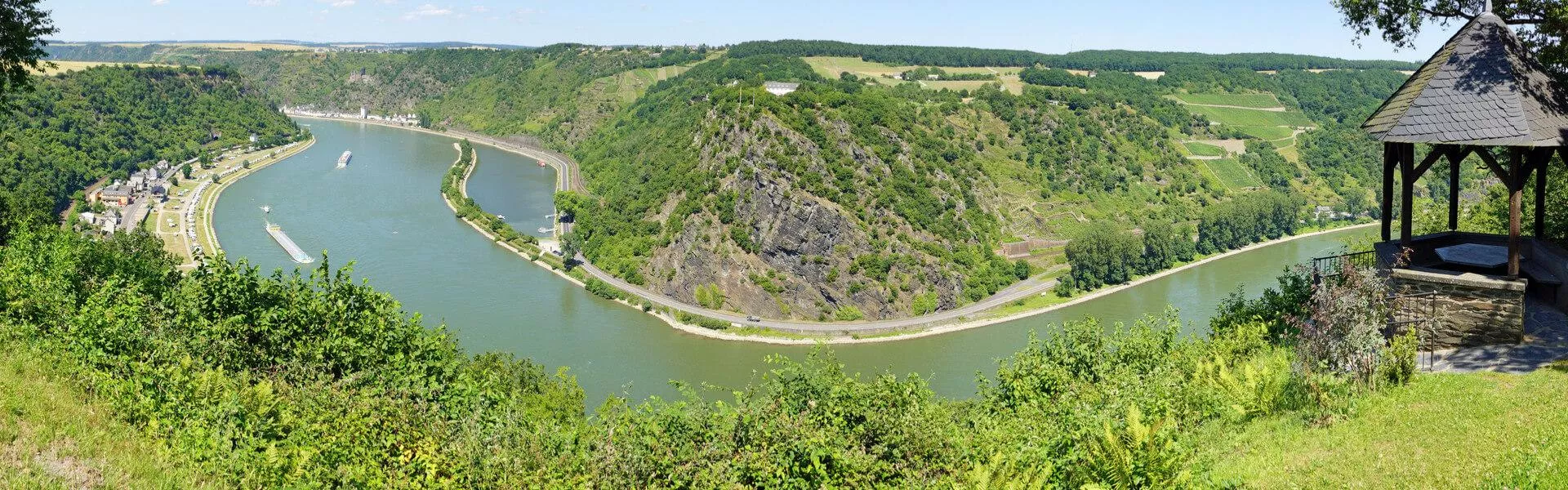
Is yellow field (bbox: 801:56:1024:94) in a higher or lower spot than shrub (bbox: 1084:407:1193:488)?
higher

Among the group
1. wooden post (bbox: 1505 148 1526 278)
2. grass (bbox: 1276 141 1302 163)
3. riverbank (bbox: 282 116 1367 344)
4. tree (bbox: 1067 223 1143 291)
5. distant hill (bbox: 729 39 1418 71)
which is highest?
distant hill (bbox: 729 39 1418 71)

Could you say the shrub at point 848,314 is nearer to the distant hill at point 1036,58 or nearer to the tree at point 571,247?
the tree at point 571,247

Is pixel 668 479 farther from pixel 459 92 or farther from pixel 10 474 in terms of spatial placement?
pixel 459 92

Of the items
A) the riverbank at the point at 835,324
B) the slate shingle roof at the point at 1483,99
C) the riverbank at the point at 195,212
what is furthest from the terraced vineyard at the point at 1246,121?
the slate shingle roof at the point at 1483,99

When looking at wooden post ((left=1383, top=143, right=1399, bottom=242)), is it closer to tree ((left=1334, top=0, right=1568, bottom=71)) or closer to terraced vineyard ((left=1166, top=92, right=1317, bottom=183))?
tree ((left=1334, top=0, right=1568, bottom=71))

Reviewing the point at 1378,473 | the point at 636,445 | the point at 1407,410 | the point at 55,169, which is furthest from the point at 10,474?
the point at 55,169

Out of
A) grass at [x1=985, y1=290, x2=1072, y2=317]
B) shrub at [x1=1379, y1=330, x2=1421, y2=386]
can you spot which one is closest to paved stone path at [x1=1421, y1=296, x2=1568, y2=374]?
shrub at [x1=1379, y1=330, x2=1421, y2=386]
